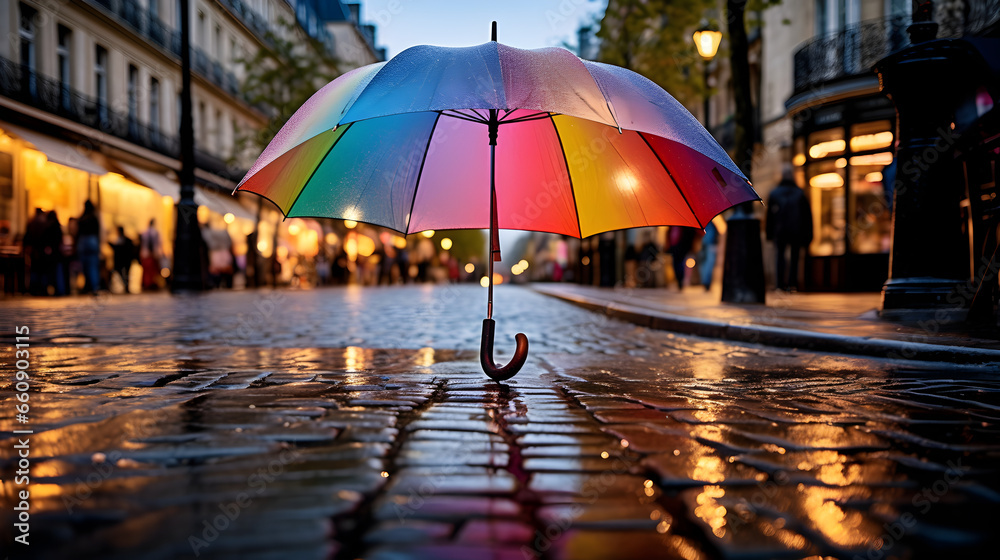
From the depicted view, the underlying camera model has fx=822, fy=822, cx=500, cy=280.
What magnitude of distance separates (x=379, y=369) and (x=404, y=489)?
278 centimetres

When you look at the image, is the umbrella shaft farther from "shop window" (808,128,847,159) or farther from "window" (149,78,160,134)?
"window" (149,78,160,134)

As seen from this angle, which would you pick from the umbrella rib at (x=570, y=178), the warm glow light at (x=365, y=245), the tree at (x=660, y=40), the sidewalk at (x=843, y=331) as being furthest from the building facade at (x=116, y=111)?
the umbrella rib at (x=570, y=178)

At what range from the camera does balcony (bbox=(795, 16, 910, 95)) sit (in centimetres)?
1687

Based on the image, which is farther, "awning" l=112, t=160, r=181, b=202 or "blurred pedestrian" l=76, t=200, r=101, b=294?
"awning" l=112, t=160, r=181, b=202

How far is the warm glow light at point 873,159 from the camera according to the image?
1748cm

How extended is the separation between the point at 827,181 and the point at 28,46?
19472 mm

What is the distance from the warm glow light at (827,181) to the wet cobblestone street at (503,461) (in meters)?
14.7

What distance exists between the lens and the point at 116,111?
24.1 meters

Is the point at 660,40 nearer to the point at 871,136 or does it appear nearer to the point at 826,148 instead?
the point at 826,148

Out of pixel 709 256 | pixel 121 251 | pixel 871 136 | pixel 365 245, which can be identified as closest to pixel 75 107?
pixel 121 251

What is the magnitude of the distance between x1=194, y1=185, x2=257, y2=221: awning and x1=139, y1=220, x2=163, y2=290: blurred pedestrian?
4668mm

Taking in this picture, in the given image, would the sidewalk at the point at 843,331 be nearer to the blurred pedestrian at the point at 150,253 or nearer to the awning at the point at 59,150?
the blurred pedestrian at the point at 150,253

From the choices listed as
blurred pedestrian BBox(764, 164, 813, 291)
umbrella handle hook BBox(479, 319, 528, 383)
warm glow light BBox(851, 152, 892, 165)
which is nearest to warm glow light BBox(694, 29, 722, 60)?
blurred pedestrian BBox(764, 164, 813, 291)

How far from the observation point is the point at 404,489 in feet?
6.92
